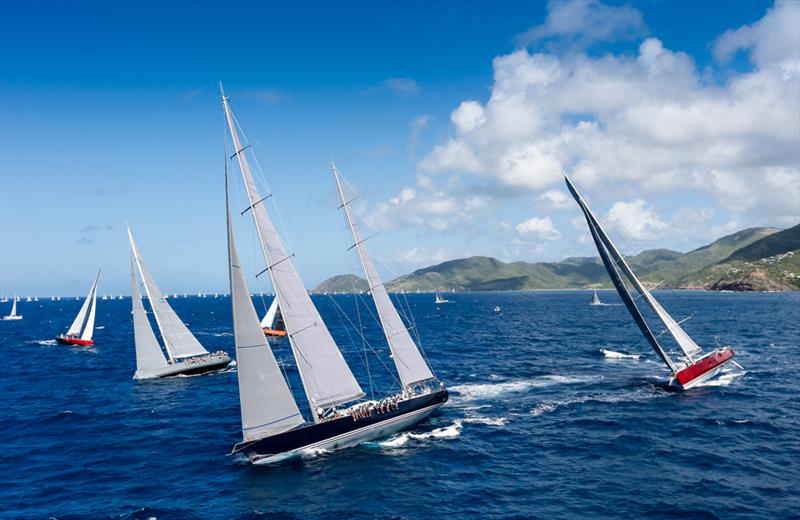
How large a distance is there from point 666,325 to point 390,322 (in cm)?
3081

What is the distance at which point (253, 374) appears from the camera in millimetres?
33812

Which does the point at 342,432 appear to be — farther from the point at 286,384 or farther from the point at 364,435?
the point at 286,384

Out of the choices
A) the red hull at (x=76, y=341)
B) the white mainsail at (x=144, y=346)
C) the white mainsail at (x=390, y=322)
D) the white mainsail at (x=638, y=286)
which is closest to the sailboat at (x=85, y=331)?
the red hull at (x=76, y=341)

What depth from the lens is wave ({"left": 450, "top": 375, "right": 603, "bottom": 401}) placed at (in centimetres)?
5166

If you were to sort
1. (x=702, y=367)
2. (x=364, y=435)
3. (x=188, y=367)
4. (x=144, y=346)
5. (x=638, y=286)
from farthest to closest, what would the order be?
(x=188, y=367), (x=144, y=346), (x=638, y=286), (x=702, y=367), (x=364, y=435)

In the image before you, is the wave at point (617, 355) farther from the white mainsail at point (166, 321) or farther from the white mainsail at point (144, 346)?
the white mainsail at point (144, 346)

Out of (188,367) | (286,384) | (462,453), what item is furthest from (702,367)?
(188,367)

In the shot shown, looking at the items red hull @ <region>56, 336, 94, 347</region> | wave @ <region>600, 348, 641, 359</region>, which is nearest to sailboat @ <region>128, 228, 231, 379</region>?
red hull @ <region>56, 336, 94, 347</region>

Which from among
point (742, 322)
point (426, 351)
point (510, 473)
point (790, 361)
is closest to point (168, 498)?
point (510, 473)

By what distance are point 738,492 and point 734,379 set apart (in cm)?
3213

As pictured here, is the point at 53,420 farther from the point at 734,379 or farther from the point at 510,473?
the point at 734,379

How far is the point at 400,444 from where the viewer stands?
38.0 m

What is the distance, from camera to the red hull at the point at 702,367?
50312mm

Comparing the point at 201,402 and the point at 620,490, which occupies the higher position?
the point at 201,402
